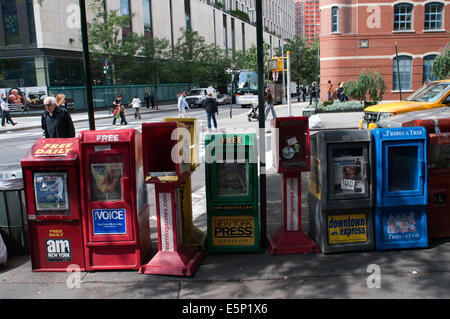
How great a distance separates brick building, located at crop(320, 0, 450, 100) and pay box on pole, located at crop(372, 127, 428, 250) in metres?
29.8

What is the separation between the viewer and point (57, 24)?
37.7m

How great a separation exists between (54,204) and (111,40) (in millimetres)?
34721

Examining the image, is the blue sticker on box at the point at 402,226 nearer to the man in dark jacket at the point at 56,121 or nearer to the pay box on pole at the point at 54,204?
the pay box on pole at the point at 54,204

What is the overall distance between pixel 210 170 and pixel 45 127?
13.4ft

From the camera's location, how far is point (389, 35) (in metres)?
33.2

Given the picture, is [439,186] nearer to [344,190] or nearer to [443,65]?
[344,190]

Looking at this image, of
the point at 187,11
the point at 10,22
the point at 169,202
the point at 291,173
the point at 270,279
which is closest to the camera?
the point at 270,279

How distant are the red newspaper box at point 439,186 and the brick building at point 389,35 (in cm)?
2947

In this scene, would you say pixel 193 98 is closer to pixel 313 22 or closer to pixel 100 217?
pixel 100 217

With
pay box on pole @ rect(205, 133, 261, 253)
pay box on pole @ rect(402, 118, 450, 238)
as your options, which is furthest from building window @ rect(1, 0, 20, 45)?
pay box on pole @ rect(402, 118, 450, 238)

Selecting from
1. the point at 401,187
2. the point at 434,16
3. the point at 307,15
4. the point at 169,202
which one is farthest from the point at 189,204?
the point at 307,15

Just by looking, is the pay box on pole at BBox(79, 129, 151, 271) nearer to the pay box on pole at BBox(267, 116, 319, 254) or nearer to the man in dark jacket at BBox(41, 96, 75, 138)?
the pay box on pole at BBox(267, 116, 319, 254)

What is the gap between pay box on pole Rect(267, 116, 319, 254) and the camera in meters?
5.52

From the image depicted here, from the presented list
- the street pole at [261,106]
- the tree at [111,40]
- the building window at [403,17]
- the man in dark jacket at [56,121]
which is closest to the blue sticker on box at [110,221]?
the street pole at [261,106]
